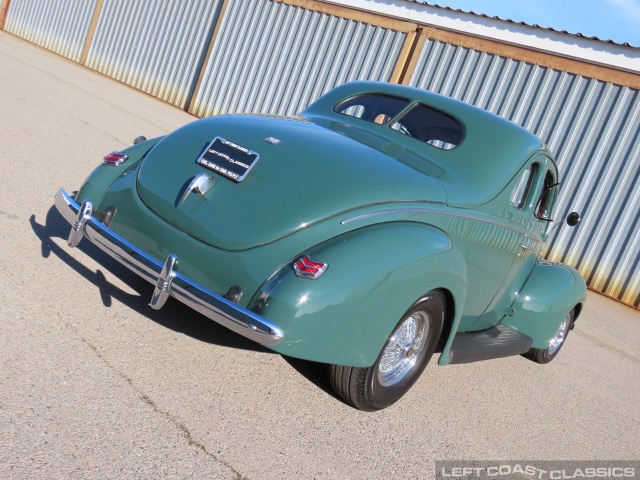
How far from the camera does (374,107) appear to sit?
17.1 ft

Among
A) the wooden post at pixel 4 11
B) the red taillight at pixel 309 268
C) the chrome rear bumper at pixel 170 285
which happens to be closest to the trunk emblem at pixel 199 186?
the chrome rear bumper at pixel 170 285

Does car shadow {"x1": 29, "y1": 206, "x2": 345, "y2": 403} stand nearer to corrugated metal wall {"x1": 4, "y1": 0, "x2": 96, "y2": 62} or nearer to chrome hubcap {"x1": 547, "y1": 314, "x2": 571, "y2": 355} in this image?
chrome hubcap {"x1": 547, "y1": 314, "x2": 571, "y2": 355}

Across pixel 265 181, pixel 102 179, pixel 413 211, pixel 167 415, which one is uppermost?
pixel 413 211

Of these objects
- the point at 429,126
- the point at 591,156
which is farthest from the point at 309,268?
the point at 591,156

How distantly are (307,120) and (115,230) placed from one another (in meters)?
1.58

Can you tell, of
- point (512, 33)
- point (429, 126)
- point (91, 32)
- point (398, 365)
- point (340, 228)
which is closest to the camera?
point (340, 228)

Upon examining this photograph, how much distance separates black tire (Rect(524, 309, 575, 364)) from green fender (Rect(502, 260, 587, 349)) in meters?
0.31

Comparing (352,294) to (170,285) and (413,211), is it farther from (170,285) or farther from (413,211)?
(170,285)

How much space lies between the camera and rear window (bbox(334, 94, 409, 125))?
507 cm

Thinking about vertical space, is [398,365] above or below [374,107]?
below

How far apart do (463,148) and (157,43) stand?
43.3 ft

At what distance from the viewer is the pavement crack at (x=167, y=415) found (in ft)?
9.79

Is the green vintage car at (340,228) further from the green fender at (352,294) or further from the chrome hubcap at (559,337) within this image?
the chrome hubcap at (559,337)

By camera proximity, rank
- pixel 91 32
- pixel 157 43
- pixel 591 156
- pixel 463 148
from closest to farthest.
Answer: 1. pixel 463 148
2. pixel 591 156
3. pixel 157 43
4. pixel 91 32
